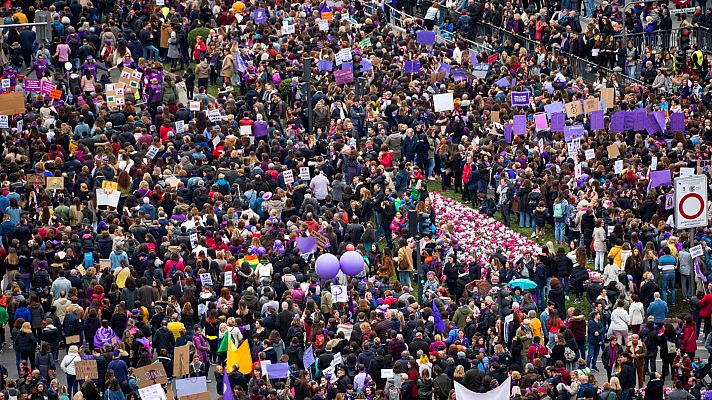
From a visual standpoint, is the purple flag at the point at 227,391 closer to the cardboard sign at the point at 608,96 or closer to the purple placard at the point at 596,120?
the purple placard at the point at 596,120

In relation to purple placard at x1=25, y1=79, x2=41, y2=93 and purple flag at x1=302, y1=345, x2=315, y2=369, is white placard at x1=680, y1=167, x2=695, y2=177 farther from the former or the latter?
purple placard at x1=25, y1=79, x2=41, y2=93

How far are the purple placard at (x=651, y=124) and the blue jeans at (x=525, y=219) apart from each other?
14.8ft

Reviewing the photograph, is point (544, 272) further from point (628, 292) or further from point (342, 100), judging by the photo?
point (342, 100)

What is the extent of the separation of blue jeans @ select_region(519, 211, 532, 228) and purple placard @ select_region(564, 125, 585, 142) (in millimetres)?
2140

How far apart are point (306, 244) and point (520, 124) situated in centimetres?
865

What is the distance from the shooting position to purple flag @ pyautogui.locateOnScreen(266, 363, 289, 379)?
34562 millimetres

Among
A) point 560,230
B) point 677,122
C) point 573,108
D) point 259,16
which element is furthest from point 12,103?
point 677,122

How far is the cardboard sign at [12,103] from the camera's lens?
46.2 metres

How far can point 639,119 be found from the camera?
47375mm

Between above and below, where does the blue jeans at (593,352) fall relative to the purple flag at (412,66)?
below

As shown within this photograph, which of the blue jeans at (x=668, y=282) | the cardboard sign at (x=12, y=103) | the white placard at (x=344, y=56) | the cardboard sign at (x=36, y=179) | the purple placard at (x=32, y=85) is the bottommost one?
the blue jeans at (x=668, y=282)

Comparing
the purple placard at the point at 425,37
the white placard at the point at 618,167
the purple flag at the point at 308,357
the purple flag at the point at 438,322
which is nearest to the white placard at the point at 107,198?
the purple flag at the point at 308,357

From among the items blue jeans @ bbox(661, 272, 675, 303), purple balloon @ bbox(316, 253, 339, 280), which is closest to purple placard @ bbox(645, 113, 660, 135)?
blue jeans @ bbox(661, 272, 675, 303)

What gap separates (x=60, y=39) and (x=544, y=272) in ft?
63.2
